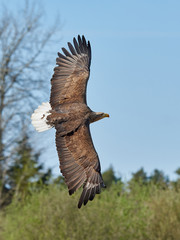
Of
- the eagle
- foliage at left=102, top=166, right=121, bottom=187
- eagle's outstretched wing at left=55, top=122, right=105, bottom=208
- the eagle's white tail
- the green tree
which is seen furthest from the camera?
foliage at left=102, top=166, right=121, bottom=187

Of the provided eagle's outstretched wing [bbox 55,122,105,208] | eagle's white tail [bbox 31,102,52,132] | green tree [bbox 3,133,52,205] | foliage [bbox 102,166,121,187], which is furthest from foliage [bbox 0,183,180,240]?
foliage [bbox 102,166,121,187]

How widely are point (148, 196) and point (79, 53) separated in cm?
617

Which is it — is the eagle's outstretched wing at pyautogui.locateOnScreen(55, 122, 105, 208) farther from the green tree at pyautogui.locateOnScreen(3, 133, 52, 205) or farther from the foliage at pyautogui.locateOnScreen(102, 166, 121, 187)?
the foliage at pyautogui.locateOnScreen(102, 166, 121, 187)

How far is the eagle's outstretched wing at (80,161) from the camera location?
6930 mm

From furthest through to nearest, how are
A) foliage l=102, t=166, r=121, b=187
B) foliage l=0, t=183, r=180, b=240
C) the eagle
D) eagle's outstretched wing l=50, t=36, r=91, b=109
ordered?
foliage l=102, t=166, r=121, b=187
foliage l=0, t=183, r=180, b=240
eagle's outstretched wing l=50, t=36, r=91, b=109
the eagle

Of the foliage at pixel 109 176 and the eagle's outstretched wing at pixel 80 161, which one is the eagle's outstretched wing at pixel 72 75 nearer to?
the eagle's outstretched wing at pixel 80 161

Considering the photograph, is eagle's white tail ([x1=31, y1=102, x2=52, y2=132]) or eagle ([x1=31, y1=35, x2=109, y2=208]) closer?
eagle ([x1=31, y1=35, x2=109, y2=208])

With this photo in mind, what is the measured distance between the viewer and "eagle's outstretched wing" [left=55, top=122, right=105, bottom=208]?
6.93 meters

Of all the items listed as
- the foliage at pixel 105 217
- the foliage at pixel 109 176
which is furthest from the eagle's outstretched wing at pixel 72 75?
the foliage at pixel 109 176

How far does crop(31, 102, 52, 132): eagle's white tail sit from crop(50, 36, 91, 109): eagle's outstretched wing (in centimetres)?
15

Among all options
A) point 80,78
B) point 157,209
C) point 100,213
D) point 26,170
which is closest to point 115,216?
point 100,213

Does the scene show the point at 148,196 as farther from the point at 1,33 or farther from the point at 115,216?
the point at 1,33

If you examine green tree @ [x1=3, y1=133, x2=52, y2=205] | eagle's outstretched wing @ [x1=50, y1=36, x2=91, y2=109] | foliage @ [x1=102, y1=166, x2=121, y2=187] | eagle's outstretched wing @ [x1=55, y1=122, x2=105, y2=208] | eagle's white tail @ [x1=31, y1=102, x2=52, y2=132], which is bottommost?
eagle's outstretched wing @ [x1=55, y1=122, x2=105, y2=208]

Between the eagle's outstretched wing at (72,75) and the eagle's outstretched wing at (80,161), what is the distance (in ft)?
2.74
